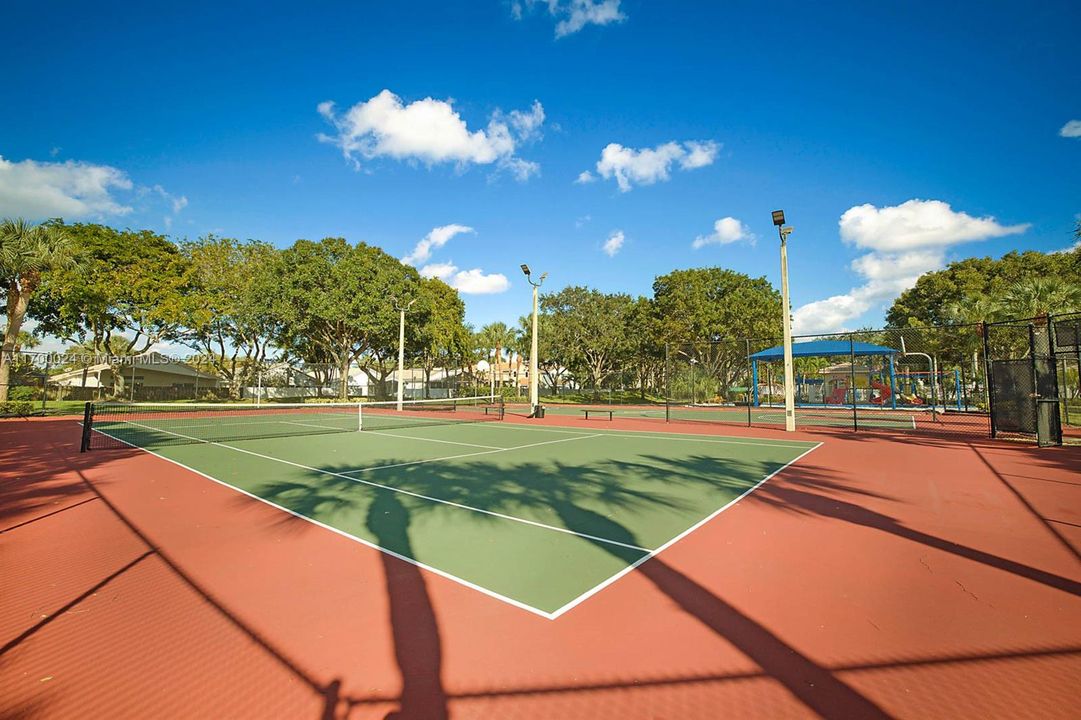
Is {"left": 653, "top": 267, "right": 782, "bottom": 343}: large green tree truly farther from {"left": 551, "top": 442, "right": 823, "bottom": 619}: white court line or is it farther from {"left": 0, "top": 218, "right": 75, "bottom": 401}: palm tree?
{"left": 0, "top": 218, "right": 75, "bottom": 401}: palm tree

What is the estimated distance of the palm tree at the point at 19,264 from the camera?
84.2 ft

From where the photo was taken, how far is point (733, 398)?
1770 inches

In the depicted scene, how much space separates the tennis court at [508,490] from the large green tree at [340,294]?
22.5 m

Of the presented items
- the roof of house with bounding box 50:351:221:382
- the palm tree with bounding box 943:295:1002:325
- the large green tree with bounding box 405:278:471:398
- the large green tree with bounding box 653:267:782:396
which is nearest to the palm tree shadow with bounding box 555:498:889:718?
the palm tree with bounding box 943:295:1002:325

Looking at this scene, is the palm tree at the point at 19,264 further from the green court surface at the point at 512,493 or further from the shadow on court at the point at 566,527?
the shadow on court at the point at 566,527

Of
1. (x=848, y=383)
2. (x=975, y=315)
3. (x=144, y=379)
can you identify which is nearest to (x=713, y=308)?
(x=848, y=383)

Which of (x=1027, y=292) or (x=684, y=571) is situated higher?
(x=1027, y=292)

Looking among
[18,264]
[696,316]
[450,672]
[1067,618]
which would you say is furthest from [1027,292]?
[18,264]

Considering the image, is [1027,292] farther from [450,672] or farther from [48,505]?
[48,505]

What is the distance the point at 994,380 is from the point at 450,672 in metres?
18.6

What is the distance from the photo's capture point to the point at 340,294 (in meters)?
38.5

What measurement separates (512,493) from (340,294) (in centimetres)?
3522

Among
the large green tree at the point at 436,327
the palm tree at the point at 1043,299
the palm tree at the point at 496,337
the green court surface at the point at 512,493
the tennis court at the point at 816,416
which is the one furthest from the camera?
the palm tree at the point at 496,337

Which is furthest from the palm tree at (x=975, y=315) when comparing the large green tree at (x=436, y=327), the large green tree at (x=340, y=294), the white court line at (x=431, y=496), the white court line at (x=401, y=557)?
the large green tree at (x=340, y=294)
